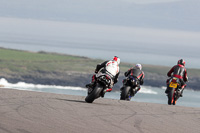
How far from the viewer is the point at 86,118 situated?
1098 centimetres

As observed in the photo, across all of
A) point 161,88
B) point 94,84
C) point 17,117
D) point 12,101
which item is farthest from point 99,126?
point 161,88

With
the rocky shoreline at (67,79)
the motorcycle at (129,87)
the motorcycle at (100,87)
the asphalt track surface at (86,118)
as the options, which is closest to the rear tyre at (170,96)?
the motorcycle at (129,87)

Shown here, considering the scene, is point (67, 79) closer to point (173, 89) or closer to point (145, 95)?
point (145, 95)

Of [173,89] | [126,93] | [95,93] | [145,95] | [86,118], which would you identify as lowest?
[145,95]

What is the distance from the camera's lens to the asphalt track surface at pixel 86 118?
9.41 meters

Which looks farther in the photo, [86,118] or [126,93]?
[126,93]

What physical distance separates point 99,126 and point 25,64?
17888 cm

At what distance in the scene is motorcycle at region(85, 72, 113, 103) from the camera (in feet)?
48.1

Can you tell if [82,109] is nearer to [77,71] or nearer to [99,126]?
[99,126]

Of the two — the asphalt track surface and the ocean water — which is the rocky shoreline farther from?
the asphalt track surface

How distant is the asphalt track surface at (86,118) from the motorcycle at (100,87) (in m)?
0.54

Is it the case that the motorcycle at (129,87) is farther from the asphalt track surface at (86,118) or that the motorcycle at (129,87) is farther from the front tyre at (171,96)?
the asphalt track surface at (86,118)

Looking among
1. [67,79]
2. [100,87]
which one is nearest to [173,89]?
[100,87]

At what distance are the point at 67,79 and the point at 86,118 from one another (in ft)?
592
